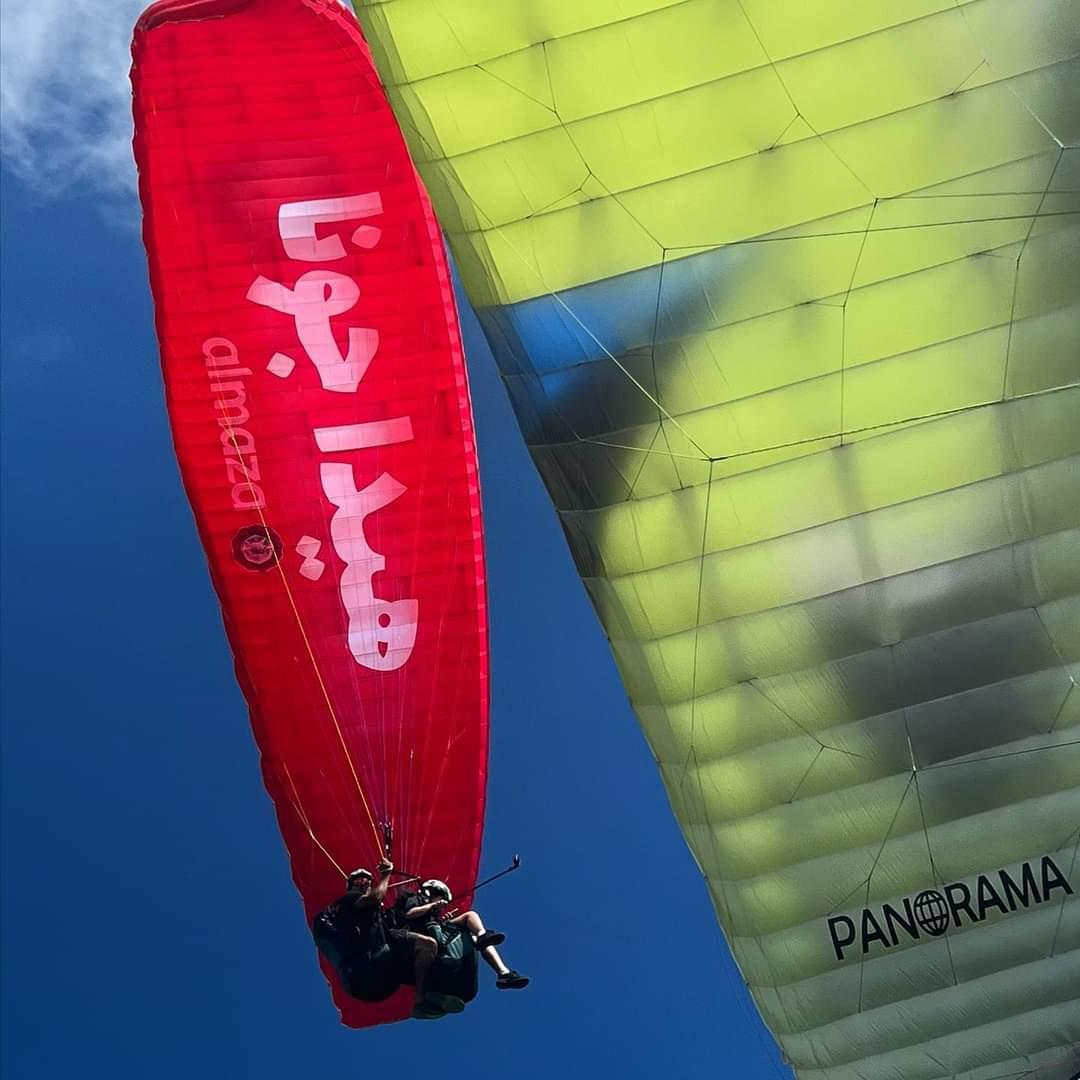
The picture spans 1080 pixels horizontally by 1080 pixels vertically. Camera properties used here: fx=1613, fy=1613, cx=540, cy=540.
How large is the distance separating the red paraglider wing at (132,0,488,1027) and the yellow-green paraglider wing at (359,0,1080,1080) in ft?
7.39

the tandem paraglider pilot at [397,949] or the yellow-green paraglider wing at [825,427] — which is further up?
the yellow-green paraglider wing at [825,427]

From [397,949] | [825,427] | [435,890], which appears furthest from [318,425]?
[825,427]

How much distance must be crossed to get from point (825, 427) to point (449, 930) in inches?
130

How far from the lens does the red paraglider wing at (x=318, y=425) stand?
9070 mm

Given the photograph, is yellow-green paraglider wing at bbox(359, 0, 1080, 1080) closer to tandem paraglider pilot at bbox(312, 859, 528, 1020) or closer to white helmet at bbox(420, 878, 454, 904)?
tandem paraglider pilot at bbox(312, 859, 528, 1020)

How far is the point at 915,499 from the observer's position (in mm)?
6754

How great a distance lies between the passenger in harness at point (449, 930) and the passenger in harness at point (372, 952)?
9cm

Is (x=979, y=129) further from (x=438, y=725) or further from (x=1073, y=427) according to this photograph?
(x=438, y=725)

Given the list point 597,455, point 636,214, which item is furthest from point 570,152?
point 597,455

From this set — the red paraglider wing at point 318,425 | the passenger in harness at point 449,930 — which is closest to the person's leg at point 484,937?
the passenger in harness at point 449,930

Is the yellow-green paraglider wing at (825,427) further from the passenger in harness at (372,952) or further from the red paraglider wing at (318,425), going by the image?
the red paraglider wing at (318,425)

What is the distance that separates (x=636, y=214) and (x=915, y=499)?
1.66 metres

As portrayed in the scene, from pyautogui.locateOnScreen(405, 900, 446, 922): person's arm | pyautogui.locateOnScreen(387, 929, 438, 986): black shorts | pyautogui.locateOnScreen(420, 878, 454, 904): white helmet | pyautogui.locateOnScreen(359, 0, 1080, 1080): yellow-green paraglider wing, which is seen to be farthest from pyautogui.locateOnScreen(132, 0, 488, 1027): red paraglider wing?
pyautogui.locateOnScreen(359, 0, 1080, 1080): yellow-green paraglider wing

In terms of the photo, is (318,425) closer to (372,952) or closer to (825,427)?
(372,952)
